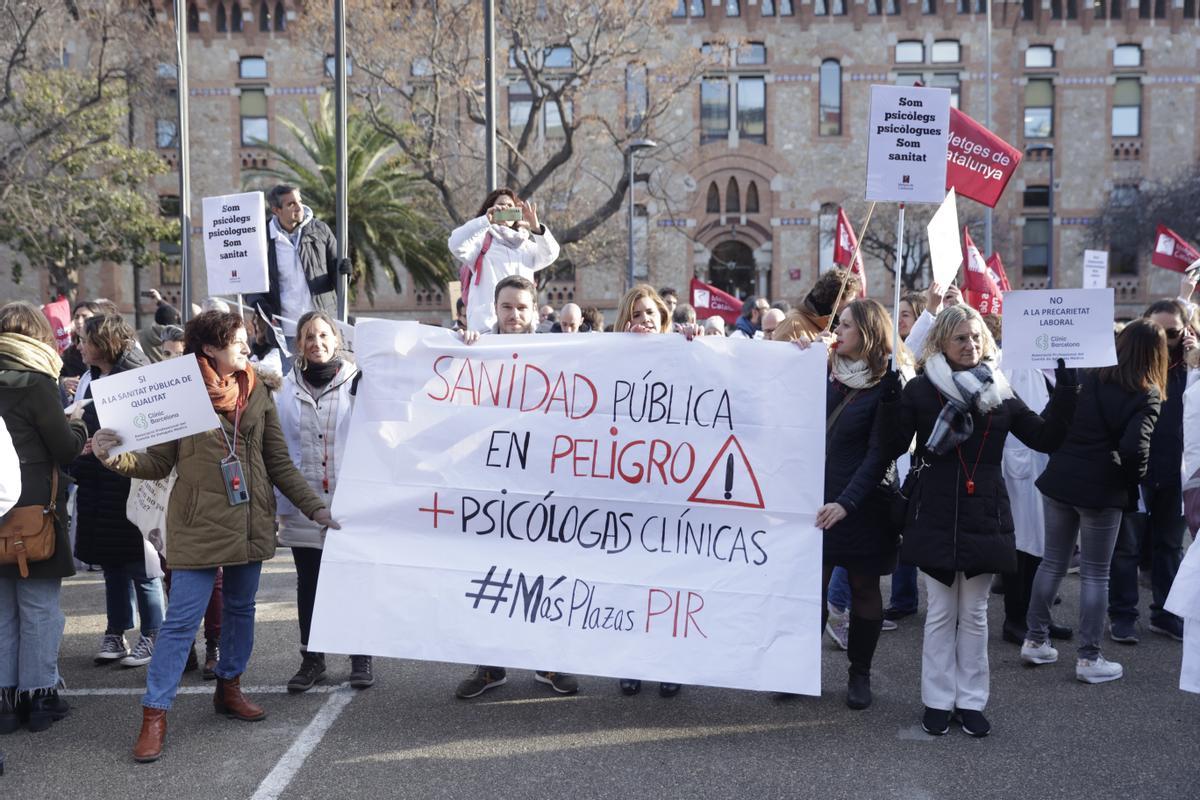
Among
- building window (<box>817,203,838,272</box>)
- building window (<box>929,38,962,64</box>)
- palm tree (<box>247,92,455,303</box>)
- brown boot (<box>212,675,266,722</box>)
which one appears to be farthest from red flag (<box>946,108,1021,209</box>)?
building window (<box>929,38,962,64</box>)

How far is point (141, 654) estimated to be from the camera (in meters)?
5.69

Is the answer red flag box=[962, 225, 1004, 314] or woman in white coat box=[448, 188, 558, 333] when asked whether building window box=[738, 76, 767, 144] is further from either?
woman in white coat box=[448, 188, 558, 333]

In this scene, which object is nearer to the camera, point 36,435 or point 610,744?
point 610,744

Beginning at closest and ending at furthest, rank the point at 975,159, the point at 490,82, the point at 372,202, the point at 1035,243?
the point at 975,159, the point at 490,82, the point at 372,202, the point at 1035,243

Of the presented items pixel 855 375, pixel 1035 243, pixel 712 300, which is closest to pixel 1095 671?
pixel 855 375

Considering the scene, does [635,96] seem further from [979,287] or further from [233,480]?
[233,480]

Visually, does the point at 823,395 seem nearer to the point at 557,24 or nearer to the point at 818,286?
the point at 818,286

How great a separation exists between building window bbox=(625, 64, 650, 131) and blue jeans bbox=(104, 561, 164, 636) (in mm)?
18350

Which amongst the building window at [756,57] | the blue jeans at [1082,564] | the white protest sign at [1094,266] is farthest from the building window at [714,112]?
the blue jeans at [1082,564]

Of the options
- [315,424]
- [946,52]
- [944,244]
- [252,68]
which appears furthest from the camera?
[252,68]

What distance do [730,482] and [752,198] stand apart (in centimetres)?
3072

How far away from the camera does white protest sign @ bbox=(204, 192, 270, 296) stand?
7.19 m

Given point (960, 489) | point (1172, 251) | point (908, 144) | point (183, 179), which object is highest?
point (183, 179)

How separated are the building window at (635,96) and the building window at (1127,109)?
623 inches
